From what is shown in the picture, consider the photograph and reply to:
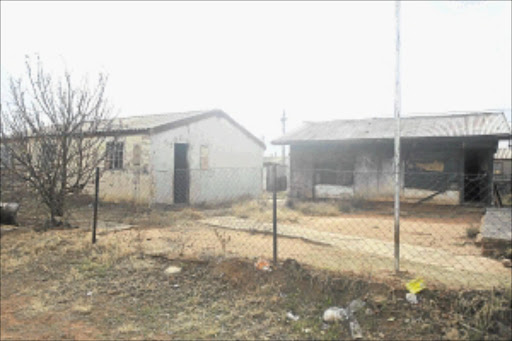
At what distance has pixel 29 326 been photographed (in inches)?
153

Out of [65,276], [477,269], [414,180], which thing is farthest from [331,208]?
[65,276]

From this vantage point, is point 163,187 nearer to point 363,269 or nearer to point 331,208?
point 331,208

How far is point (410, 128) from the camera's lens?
14430 mm

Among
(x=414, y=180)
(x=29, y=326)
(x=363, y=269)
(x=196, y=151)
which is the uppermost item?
(x=196, y=151)

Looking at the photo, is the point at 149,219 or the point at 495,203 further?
the point at 495,203

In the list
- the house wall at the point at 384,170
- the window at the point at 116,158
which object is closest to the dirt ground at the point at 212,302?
the window at the point at 116,158

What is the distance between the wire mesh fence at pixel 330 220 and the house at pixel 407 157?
0.20 ft

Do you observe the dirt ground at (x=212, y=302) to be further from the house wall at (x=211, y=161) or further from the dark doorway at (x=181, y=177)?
the dark doorway at (x=181, y=177)

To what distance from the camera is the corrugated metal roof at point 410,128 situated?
1281cm

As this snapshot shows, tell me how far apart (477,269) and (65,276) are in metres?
6.41

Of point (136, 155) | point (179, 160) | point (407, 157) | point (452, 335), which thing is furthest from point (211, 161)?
point (452, 335)

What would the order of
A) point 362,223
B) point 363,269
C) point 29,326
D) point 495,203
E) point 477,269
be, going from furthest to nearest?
point 495,203 < point 362,223 < point 477,269 < point 363,269 < point 29,326

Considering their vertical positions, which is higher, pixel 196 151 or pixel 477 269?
pixel 196 151

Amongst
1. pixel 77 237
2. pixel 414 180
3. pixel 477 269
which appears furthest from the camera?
pixel 414 180
